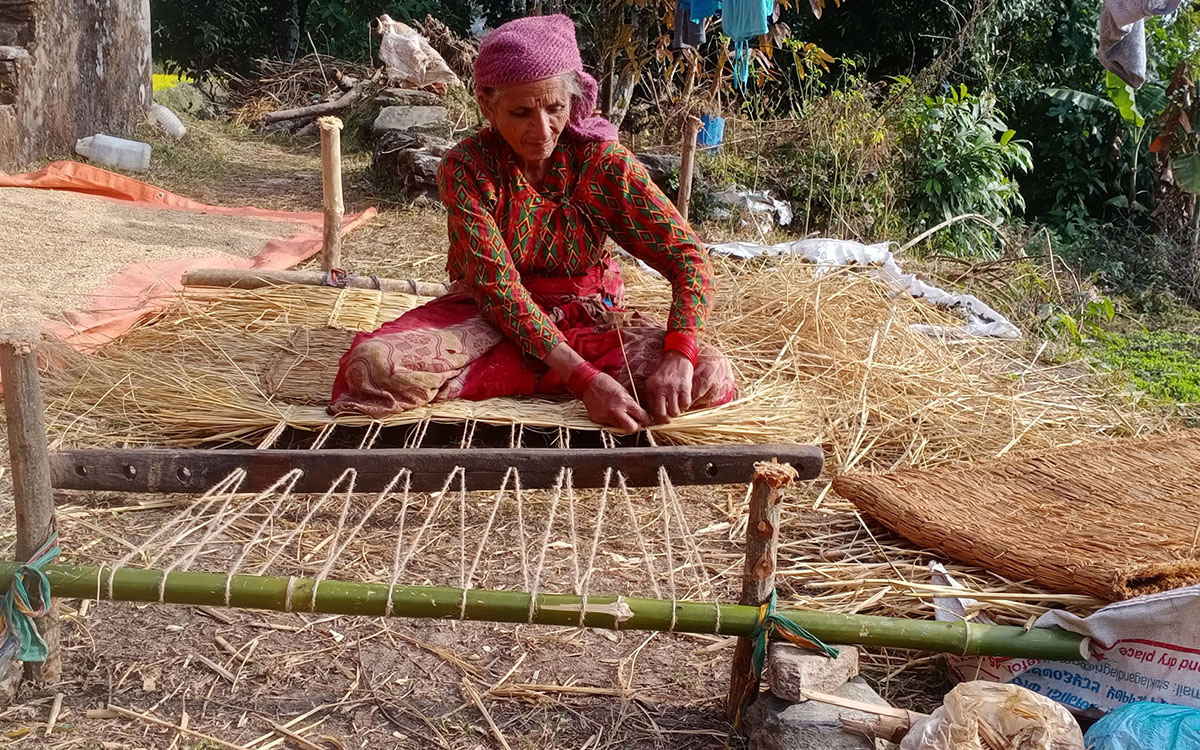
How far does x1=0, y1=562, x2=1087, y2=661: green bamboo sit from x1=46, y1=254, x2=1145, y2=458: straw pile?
0.89m

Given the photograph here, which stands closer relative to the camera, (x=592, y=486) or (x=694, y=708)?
(x=694, y=708)

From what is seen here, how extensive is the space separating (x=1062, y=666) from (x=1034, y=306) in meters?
3.25

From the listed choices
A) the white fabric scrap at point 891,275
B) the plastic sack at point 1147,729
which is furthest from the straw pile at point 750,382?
the plastic sack at point 1147,729

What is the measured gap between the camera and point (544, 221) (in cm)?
268

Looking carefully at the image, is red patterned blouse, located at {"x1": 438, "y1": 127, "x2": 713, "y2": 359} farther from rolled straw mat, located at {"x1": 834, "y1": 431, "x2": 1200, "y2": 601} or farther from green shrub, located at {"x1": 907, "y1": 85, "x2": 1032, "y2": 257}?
green shrub, located at {"x1": 907, "y1": 85, "x2": 1032, "y2": 257}

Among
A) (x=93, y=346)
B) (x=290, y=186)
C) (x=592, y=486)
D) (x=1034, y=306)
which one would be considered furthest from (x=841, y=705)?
(x=290, y=186)

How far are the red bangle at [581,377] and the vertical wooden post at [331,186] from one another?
1629 mm

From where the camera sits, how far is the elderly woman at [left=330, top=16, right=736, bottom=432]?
2.49 metres

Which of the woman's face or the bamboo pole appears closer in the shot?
the woman's face

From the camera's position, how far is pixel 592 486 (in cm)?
233

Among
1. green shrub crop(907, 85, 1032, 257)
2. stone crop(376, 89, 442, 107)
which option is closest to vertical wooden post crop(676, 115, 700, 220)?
green shrub crop(907, 85, 1032, 257)

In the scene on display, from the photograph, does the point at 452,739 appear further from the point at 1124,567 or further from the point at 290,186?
the point at 290,186

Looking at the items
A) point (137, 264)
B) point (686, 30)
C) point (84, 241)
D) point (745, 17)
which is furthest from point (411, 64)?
point (137, 264)

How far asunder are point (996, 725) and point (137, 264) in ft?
12.4
